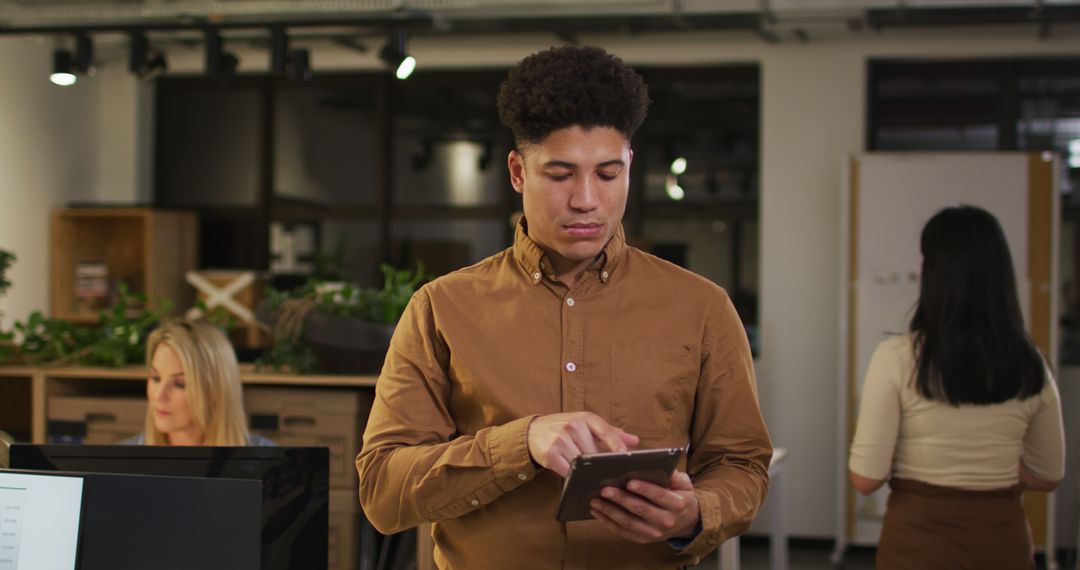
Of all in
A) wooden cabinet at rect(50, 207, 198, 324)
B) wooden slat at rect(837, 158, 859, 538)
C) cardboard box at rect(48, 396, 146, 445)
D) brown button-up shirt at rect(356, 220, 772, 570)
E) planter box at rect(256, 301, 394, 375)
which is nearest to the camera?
brown button-up shirt at rect(356, 220, 772, 570)

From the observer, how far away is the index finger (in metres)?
1.47

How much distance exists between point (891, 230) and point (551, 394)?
4.72 m

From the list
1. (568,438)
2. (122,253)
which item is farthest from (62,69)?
(568,438)

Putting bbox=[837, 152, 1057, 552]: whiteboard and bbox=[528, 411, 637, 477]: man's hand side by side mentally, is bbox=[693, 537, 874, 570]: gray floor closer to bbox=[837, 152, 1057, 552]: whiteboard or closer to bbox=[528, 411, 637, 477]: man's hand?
bbox=[837, 152, 1057, 552]: whiteboard

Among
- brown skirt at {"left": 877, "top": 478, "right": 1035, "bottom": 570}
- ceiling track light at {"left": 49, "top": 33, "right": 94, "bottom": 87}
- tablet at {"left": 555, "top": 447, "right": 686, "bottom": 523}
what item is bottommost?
brown skirt at {"left": 877, "top": 478, "right": 1035, "bottom": 570}

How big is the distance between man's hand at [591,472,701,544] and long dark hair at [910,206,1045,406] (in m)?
1.48

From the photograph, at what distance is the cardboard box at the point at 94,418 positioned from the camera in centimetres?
475

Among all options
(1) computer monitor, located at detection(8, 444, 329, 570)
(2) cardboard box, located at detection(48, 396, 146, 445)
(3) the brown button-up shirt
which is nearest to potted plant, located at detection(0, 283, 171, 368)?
(2) cardboard box, located at detection(48, 396, 146, 445)

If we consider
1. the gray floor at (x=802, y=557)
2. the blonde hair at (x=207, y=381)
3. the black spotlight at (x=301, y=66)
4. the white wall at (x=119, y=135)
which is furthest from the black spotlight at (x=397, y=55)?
the gray floor at (x=802, y=557)

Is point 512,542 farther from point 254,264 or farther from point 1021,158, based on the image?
point 254,264

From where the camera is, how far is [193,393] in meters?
3.40

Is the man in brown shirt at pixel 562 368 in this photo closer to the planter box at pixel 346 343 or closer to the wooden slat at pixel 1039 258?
the planter box at pixel 346 343

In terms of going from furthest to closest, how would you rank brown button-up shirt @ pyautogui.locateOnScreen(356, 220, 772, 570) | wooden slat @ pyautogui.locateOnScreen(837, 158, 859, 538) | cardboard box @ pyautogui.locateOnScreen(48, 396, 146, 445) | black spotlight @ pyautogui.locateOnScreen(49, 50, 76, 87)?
wooden slat @ pyautogui.locateOnScreen(837, 158, 859, 538) → black spotlight @ pyautogui.locateOnScreen(49, 50, 76, 87) → cardboard box @ pyautogui.locateOnScreen(48, 396, 146, 445) → brown button-up shirt @ pyautogui.locateOnScreen(356, 220, 772, 570)

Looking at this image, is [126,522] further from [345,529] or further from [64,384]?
[64,384]
